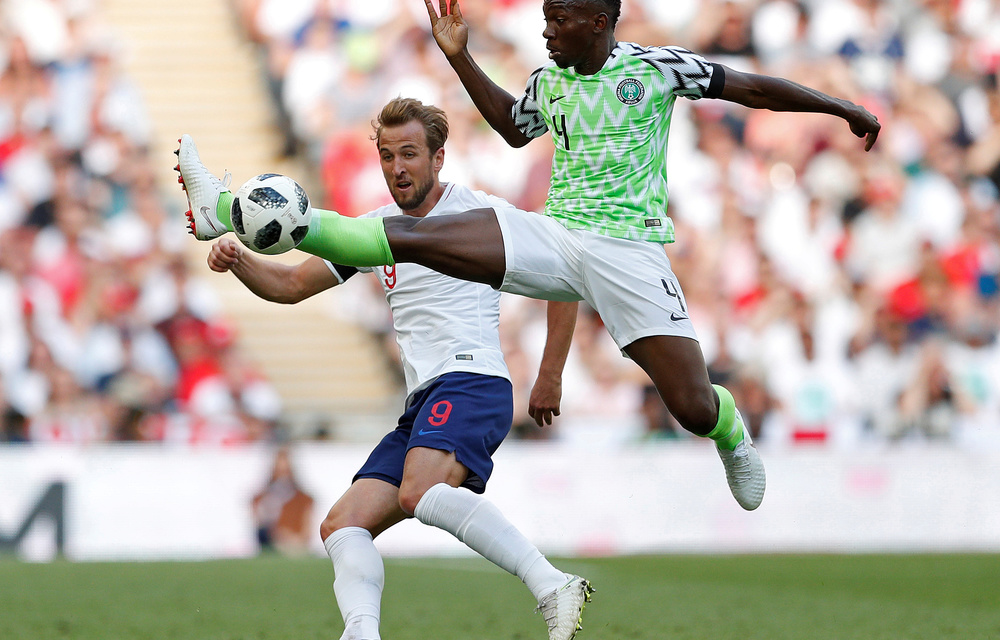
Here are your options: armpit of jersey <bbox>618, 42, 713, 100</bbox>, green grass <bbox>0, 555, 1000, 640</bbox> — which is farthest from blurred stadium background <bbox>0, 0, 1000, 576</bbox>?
armpit of jersey <bbox>618, 42, 713, 100</bbox>

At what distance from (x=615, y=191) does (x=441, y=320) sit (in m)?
0.89

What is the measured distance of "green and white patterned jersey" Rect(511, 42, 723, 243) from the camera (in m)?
4.93

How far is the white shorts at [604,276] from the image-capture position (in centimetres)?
476

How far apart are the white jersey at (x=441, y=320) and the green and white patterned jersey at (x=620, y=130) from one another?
39 centimetres

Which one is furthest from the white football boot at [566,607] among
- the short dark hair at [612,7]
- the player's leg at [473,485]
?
the short dark hair at [612,7]

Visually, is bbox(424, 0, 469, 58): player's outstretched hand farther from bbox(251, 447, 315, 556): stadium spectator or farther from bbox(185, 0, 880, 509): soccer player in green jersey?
bbox(251, 447, 315, 556): stadium spectator

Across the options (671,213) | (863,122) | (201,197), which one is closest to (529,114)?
(863,122)

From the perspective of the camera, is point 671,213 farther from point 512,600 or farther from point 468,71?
point 468,71

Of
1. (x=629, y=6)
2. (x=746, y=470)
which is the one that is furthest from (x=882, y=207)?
(x=746, y=470)

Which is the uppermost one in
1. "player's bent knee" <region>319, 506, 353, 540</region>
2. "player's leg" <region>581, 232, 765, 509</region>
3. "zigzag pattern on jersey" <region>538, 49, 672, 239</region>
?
"zigzag pattern on jersey" <region>538, 49, 672, 239</region>

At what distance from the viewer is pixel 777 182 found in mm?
13258

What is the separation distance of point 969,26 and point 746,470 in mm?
10246

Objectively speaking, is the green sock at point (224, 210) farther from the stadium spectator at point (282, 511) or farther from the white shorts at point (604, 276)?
the stadium spectator at point (282, 511)

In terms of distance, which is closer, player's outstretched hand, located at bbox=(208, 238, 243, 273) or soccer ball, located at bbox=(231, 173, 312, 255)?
soccer ball, located at bbox=(231, 173, 312, 255)
